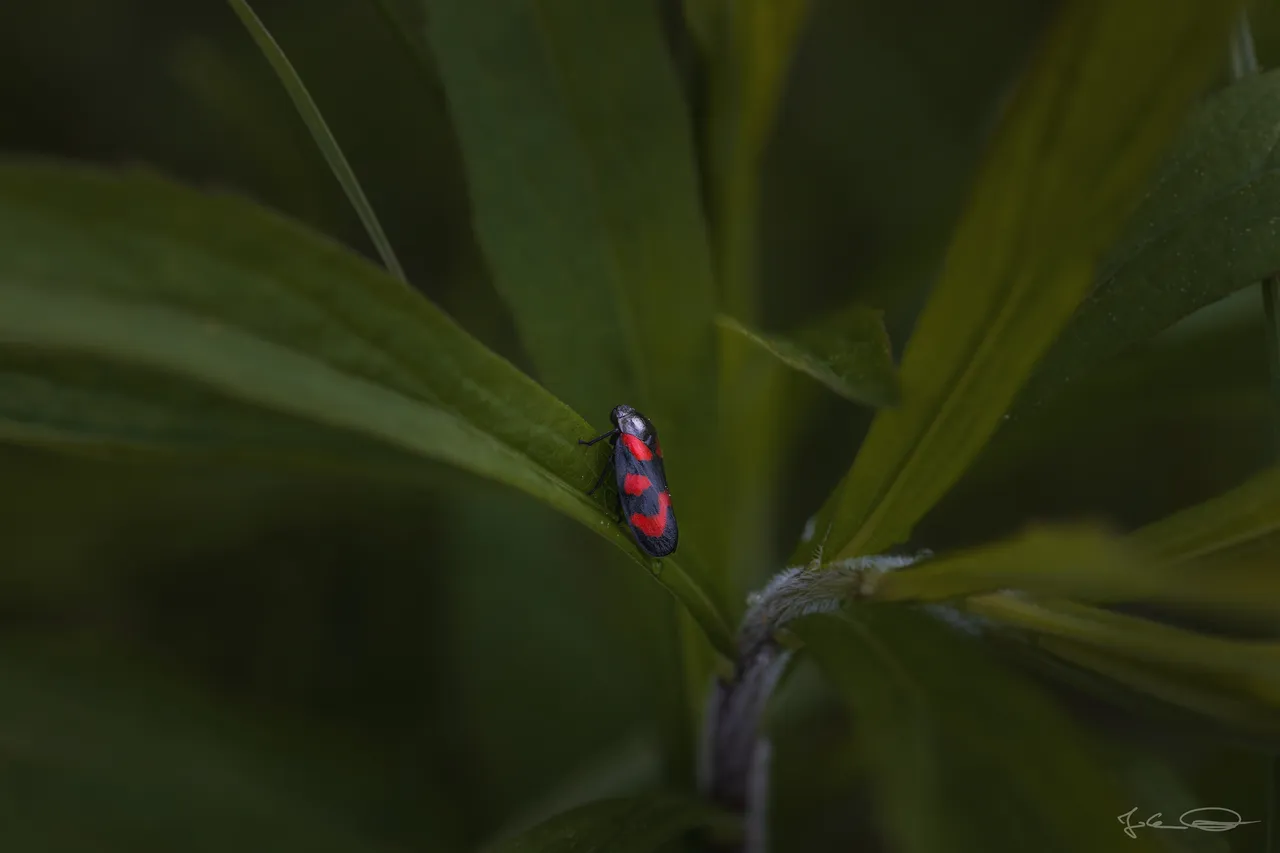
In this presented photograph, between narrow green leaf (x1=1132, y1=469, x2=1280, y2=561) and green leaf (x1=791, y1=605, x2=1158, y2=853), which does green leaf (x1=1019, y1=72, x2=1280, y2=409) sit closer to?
narrow green leaf (x1=1132, y1=469, x2=1280, y2=561)

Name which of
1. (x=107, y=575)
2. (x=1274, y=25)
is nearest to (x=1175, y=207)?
(x=1274, y=25)

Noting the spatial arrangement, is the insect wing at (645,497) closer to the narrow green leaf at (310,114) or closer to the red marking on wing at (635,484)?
the red marking on wing at (635,484)

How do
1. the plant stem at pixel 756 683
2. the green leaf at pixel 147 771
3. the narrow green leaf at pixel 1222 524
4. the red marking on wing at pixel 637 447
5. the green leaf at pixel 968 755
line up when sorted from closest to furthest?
the green leaf at pixel 968 755, the narrow green leaf at pixel 1222 524, the plant stem at pixel 756 683, the red marking on wing at pixel 637 447, the green leaf at pixel 147 771

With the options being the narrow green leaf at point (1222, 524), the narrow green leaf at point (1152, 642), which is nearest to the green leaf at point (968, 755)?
the narrow green leaf at point (1152, 642)

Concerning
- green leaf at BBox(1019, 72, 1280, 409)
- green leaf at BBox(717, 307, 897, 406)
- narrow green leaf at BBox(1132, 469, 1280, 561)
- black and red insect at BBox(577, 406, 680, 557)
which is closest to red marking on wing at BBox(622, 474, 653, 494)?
black and red insect at BBox(577, 406, 680, 557)

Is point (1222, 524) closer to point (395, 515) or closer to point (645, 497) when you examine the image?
point (645, 497)

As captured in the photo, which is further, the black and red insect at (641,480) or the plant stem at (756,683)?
the black and red insect at (641,480)

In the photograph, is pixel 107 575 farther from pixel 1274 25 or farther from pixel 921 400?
pixel 1274 25
